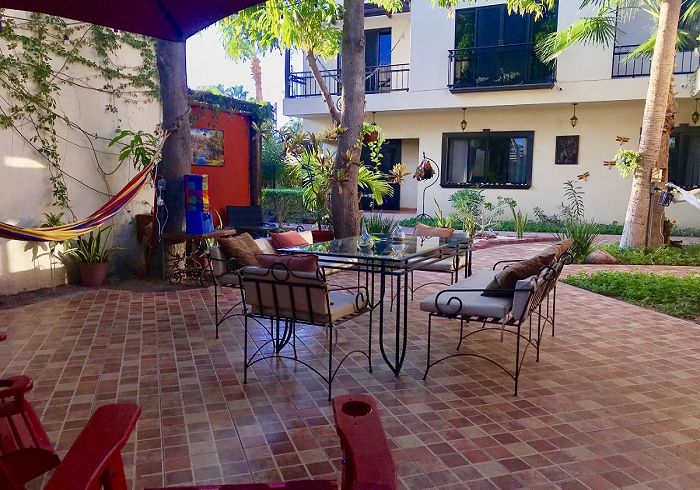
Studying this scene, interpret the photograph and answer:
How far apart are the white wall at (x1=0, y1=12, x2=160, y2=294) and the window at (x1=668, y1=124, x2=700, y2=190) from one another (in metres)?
11.0

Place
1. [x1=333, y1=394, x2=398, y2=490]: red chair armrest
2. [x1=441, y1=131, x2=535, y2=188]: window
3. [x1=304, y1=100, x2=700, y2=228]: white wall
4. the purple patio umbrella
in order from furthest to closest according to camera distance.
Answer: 1. [x1=441, y1=131, x2=535, y2=188]: window
2. [x1=304, y1=100, x2=700, y2=228]: white wall
3. the purple patio umbrella
4. [x1=333, y1=394, x2=398, y2=490]: red chair armrest

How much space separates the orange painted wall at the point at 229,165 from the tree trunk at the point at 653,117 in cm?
684

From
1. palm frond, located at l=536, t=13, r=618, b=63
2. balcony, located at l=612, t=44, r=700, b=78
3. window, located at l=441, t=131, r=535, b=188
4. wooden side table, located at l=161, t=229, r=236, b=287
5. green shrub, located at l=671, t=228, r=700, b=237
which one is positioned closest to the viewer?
wooden side table, located at l=161, t=229, r=236, b=287

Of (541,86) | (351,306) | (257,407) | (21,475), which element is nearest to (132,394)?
(257,407)

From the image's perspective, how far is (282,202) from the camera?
38.2ft

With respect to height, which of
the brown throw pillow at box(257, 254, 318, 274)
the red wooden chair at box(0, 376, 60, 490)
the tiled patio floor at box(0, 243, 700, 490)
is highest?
the brown throw pillow at box(257, 254, 318, 274)

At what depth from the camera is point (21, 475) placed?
6.14 ft

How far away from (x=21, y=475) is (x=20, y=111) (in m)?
4.76

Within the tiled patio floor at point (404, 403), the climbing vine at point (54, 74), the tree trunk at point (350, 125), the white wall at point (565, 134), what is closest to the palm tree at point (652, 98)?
the tree trunk at point (350, 125)

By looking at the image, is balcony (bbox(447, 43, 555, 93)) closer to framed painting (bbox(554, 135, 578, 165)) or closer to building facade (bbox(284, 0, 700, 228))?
building facade (bbox(284, 0, 700, 228))

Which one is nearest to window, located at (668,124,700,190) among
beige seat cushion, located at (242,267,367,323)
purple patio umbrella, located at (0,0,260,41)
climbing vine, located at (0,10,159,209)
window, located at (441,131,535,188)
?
window, located at (441,131,535,188)

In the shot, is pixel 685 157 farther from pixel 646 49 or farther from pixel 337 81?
pixel 337 81

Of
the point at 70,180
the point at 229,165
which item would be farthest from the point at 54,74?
the point at 229,165

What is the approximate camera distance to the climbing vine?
537 centimetres
